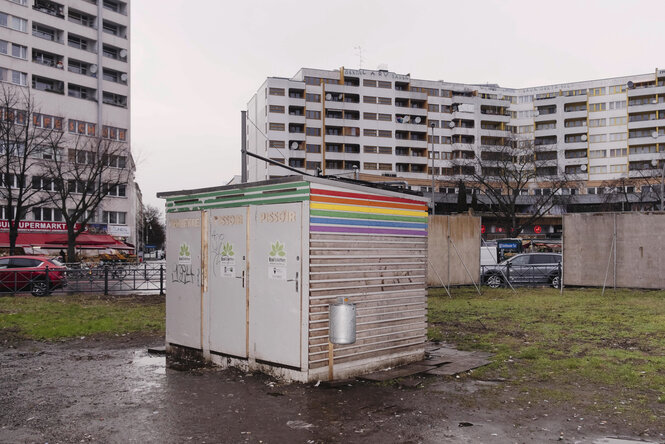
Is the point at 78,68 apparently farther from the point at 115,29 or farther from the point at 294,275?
the point at 294,275

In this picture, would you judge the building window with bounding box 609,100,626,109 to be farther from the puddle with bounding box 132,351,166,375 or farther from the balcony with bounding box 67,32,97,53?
the puddle with bounding box 132,351,166,375

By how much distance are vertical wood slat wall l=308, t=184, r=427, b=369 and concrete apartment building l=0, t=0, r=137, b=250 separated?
176 ft

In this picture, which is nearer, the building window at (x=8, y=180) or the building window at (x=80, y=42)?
the building window at (x=8, y=180)

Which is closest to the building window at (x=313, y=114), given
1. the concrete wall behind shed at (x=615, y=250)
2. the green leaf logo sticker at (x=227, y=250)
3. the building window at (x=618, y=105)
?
the building window at (x=618, y=105)

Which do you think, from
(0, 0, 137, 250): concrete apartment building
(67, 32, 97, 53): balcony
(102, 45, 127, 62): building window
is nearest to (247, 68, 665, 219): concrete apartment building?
(102, 45, 127, 62): building window

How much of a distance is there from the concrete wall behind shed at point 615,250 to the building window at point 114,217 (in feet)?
188

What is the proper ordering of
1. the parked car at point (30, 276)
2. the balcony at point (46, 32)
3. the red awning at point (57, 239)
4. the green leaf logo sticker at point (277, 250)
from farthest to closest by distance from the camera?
the balcony at point (46, 32), the red awning at point (57, 239), the parked car at point (30, 276), the green leaf logo sticker at point (277, 250)

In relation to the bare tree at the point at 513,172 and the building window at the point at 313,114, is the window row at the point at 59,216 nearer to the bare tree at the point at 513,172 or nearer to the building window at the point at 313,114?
the building window at the point at 313,114

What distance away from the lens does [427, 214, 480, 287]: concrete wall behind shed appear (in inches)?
850

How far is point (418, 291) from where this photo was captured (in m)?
9.46

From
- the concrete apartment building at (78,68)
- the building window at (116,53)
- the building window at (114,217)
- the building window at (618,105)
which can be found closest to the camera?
the concrete apartment building at (78,68)

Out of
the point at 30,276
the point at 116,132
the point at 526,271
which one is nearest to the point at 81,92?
the point at 116,132

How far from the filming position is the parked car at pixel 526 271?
25172mm

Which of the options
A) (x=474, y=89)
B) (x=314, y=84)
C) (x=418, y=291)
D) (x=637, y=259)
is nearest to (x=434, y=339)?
(x=418, y=291)
